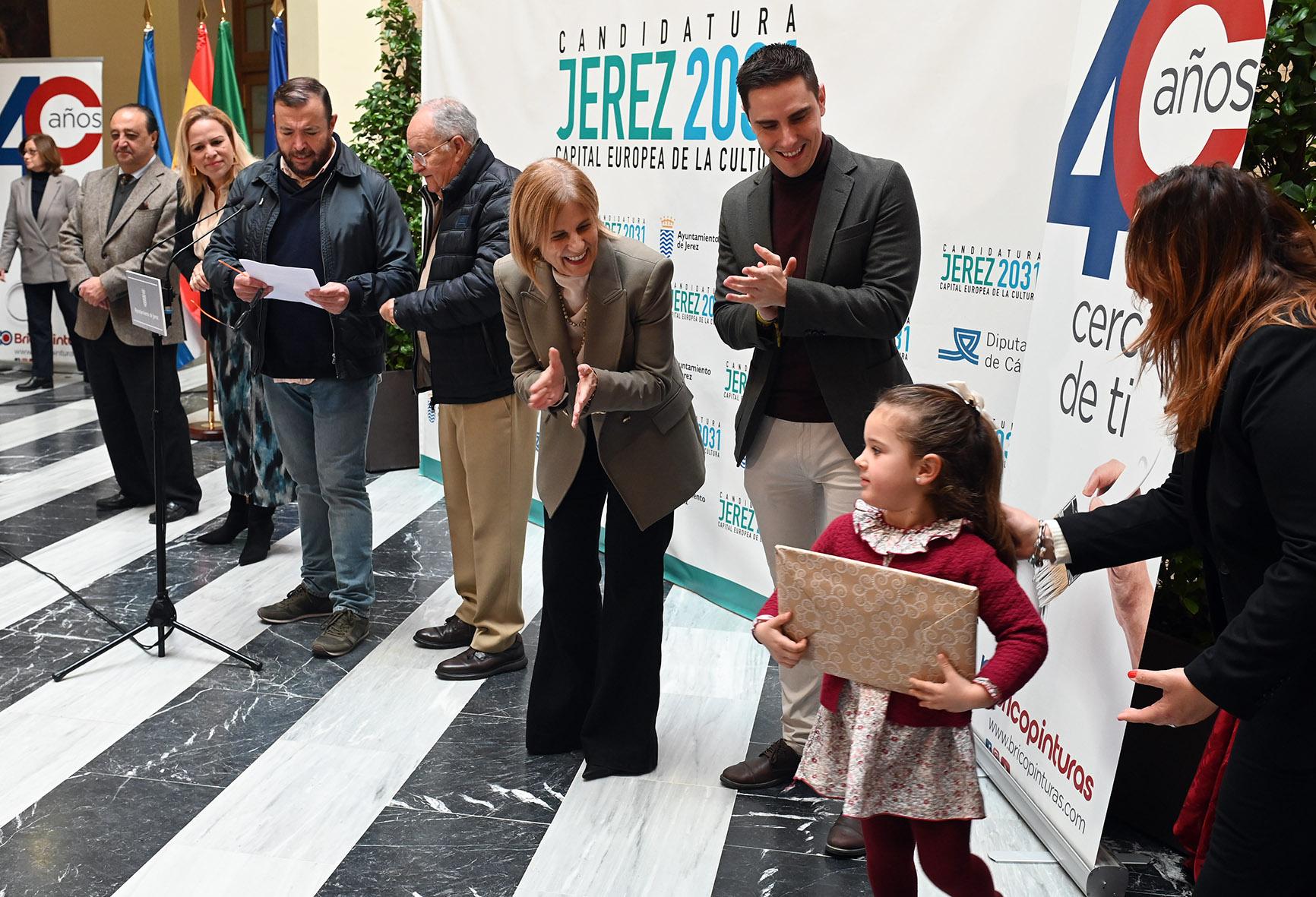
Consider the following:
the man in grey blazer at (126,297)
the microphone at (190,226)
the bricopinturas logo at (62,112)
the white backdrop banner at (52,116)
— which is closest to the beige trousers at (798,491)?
the microphone at (190,226)

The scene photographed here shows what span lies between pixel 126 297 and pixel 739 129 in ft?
8.99

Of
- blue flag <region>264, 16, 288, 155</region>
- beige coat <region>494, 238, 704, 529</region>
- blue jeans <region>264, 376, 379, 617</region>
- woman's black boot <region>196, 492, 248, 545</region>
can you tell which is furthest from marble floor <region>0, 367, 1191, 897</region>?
blue flag <region>264, 16, 288, 155</region>

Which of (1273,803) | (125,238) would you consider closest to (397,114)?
(125,238)

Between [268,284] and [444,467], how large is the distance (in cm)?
79

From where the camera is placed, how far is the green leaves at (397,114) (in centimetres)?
618

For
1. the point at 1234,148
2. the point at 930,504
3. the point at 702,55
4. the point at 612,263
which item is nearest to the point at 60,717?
the point at 612,263

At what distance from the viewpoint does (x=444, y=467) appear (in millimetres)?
3795

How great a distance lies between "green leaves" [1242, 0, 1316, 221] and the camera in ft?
7.99

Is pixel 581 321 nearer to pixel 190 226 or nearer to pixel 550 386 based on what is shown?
pixel 550 386

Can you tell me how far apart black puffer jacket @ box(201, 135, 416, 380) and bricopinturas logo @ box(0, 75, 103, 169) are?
6023mm

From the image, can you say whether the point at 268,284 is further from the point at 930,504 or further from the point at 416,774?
the point at 930,504

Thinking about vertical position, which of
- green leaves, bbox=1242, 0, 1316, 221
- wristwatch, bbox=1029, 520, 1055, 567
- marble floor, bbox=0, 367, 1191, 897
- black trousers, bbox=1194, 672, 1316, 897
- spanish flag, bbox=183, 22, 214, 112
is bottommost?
marble floor, bbox=0, 367, 1191, 897

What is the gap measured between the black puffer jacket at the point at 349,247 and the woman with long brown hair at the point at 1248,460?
262 centimetres

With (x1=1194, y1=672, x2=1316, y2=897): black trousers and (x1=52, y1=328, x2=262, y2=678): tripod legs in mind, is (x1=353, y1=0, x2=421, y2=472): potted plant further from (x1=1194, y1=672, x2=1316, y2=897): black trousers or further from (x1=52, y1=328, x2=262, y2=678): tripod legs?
(x1=1194, y1=672, x2=1316, y2=897): black trousers
